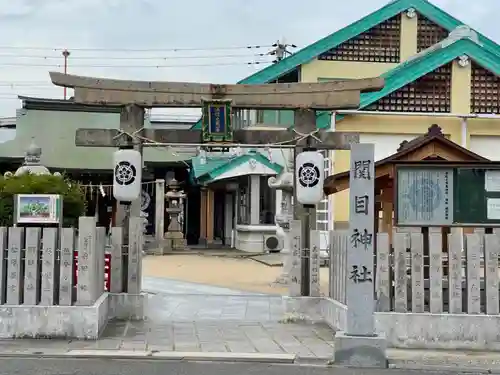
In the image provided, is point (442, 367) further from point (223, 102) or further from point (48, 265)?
point (223, 102)

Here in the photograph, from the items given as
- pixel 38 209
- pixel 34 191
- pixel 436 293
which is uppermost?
pixel 34 191

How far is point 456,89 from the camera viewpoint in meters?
23.1

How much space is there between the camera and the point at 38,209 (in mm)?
11984

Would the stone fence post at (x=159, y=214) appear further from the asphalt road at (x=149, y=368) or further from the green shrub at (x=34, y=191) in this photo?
the asphalt road at (x=149, y=368)

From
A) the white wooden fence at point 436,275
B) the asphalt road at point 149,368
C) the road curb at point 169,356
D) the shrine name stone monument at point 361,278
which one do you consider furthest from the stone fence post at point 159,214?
the shrine name stone monument at point 361,278

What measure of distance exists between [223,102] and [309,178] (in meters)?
2.13

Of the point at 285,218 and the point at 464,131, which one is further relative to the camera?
the point at 464,131

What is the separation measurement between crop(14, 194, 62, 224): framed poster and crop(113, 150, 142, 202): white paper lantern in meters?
1.15

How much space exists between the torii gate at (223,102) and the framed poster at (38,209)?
50.9 inches

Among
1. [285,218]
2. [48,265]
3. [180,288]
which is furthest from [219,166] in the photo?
[48,265]

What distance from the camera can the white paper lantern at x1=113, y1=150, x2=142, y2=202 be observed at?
1269 cm

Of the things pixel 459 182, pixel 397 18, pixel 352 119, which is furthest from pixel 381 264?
pixel 397 18

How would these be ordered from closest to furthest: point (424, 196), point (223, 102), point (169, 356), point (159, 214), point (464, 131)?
point (169, 356)
point (424, 196)
point (223, 102)
point (464, 131)
point (159, 214)

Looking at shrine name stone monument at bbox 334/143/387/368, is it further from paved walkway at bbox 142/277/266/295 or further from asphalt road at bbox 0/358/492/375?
paved walkway at bbox 142/277/266/295
